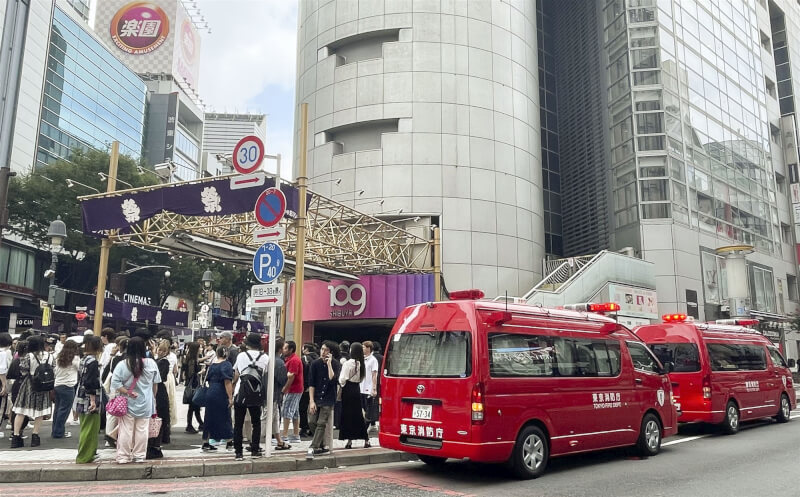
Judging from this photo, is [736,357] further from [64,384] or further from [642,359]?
[64,384]

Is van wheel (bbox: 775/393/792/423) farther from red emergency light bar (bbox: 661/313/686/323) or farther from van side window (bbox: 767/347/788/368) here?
red emergency light bar (bbox: 661/313/686/323)

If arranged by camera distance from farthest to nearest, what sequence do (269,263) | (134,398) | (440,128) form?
(440,128)
(269,263)
(134,398)

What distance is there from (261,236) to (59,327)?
32.5m

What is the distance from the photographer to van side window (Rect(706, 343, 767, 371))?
1255cm

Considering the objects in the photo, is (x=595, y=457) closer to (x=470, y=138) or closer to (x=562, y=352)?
(x=562, y=352)

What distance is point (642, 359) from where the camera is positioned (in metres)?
10.2

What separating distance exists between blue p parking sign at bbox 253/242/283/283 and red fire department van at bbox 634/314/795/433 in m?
8.58

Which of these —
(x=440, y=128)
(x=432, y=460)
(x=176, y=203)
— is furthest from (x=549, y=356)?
(x=440, y=128)

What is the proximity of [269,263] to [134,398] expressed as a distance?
8.71 ft

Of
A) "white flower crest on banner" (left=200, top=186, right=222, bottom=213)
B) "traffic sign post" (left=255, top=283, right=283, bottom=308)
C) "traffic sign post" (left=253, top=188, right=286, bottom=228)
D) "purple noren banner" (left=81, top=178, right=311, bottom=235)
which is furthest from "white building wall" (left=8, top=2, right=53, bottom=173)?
"traffic sign post" (left=255, top=283, right=283, bottom=308)

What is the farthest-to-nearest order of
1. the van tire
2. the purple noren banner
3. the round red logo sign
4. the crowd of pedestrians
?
the round red logo sign
the purple noren banner
the van tire
the crowd of pedestrians

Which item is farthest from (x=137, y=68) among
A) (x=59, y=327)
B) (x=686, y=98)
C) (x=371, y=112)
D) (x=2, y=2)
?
(x=686, y=98)

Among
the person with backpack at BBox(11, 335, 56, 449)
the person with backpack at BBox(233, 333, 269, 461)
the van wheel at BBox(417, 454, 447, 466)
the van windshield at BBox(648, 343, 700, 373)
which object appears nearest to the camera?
the person with backpack at BBox(233, 333, 269, 461)

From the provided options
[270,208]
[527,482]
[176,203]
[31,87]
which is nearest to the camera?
[527,482]
